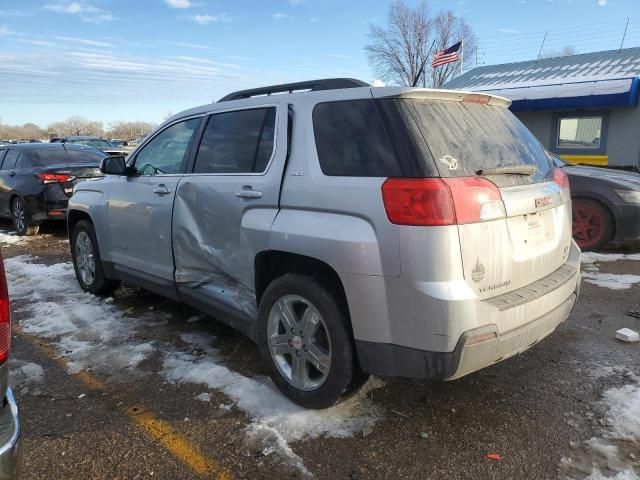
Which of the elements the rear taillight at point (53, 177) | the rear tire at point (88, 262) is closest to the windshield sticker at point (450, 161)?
the rear tire at point (88, 262)

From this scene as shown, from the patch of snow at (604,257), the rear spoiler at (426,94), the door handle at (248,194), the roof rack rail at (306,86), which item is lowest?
the patch of snow at (604,257)

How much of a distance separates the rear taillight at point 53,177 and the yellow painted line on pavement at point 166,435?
6386 mm

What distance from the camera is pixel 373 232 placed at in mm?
2578

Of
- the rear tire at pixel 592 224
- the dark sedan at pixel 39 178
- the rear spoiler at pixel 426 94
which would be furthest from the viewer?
the dark sedan at pixel 39 178

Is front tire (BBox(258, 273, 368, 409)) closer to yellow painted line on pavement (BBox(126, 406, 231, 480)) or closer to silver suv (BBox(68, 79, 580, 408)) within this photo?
silver suv (BBox(68, 79, 580, 408))

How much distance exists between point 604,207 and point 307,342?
217 inches

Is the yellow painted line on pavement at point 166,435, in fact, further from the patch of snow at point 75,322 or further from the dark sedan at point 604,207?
the dark sedan at point 604,207

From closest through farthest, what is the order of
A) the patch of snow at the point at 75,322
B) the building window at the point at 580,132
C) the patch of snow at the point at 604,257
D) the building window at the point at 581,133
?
1. the patch of snow at the point at 75,322
2. the patch of snow at the point at 604,257
3. the building window at the point at 581,133
4. the building window at the point at 580,132

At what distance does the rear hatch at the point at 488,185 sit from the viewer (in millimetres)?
2549

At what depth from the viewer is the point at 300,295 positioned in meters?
2.97

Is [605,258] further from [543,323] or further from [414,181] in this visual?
[414,181]

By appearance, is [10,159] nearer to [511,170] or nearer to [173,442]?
[173,442]

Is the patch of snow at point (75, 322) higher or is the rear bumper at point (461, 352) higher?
the rear bumper at point (461, 352)

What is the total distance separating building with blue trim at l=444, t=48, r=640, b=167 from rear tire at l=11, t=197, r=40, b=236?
38.9ft
